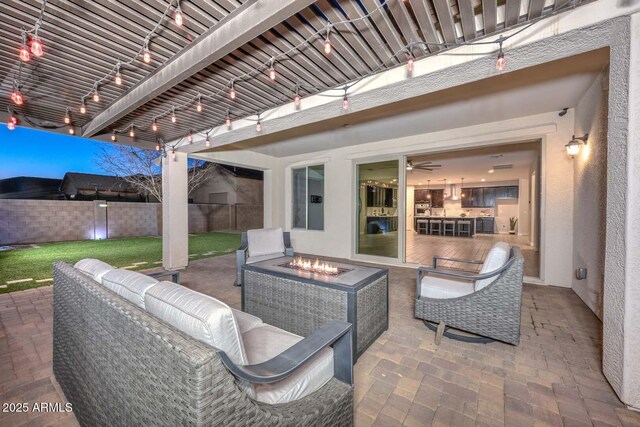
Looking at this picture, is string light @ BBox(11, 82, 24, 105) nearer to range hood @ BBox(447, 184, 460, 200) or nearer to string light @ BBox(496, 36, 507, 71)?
string light @ BBox(496, 36, 507, 71)

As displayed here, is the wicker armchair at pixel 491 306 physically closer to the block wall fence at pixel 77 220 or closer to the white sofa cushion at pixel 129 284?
the white sofa cushion at pixel 129 284

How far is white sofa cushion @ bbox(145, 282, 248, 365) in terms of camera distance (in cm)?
93

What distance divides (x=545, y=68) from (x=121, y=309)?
421cm

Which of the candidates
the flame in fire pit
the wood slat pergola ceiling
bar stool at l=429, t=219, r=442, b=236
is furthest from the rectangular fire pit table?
bar stool at l=429, t=219, r=442, b=236

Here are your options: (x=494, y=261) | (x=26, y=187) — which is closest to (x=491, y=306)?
(x=494, y=261)

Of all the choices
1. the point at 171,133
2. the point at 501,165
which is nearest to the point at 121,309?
the point at 171,133

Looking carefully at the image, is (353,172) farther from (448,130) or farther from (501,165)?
(501,165)

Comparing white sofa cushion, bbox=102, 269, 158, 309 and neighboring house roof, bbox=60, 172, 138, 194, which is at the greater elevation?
neighboring house roof, bbox=60, 172, 138, 194

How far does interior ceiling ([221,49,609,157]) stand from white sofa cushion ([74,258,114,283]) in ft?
11.9

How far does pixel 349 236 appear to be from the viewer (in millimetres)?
6336

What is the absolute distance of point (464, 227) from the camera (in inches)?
438

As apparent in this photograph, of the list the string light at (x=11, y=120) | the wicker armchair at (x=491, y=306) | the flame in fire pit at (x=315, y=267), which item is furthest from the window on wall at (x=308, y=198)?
the string light at (x=11, y=120)

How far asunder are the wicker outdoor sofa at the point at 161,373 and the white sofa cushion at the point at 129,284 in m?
0.05

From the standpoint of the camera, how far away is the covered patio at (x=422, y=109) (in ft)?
5.55
